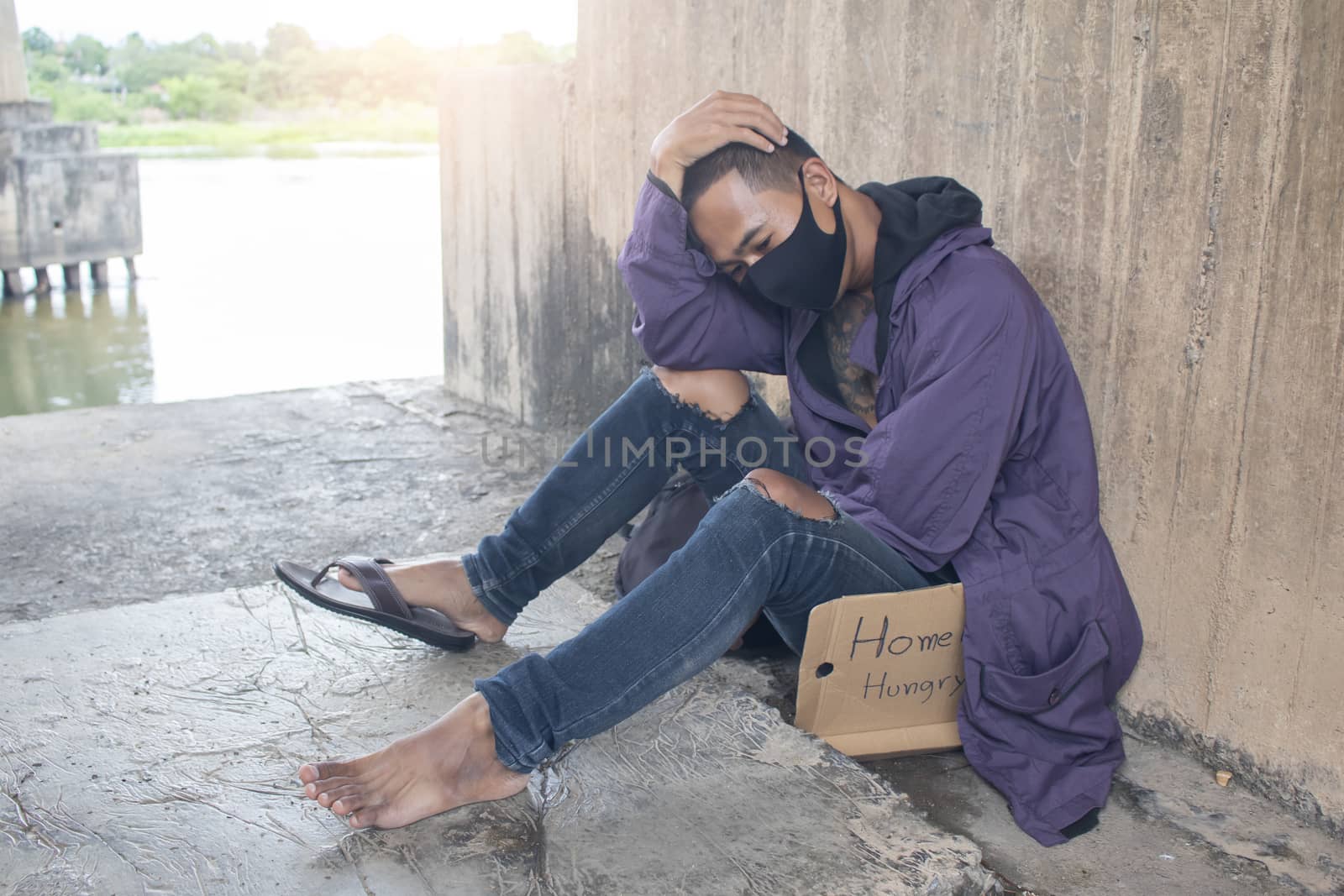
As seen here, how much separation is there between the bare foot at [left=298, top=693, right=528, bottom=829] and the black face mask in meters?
0.93

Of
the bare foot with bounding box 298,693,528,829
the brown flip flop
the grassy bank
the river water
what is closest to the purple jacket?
the bare foot with bounding box 298,693,528,829

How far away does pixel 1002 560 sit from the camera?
2104 mm

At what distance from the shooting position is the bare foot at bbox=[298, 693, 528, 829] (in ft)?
6.19

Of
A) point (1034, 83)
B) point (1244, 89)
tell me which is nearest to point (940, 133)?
point (1034, 83)

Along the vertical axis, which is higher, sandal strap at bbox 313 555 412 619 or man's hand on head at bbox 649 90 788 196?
man's hand on head at bbox 649 90 788 196

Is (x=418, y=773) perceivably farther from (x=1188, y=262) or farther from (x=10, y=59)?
(x=10, y=59)

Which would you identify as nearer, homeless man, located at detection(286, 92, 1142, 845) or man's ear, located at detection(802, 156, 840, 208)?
homeless man, located at detection(286, 92, 1142, 845)

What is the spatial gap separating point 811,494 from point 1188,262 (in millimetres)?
859

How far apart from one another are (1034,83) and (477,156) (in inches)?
122

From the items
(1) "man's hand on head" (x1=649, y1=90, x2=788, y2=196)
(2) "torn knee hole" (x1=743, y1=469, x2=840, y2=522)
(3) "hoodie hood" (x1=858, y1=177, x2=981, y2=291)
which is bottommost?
(2) "torn knee hole" (x1=743, y1=469, x2=840, y2=522)

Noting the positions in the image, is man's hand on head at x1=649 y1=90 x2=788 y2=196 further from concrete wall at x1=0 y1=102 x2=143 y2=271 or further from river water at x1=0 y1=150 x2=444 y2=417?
concrete wall at x1=0 y1=102 x2=143 y2=271

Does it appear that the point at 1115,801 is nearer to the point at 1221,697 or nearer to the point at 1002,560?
the point at 1221,697

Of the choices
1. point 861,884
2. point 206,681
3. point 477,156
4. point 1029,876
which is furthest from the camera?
point 477,156

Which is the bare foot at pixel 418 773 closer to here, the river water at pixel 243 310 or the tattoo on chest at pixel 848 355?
the tattoo on chest at pixel 848 355
